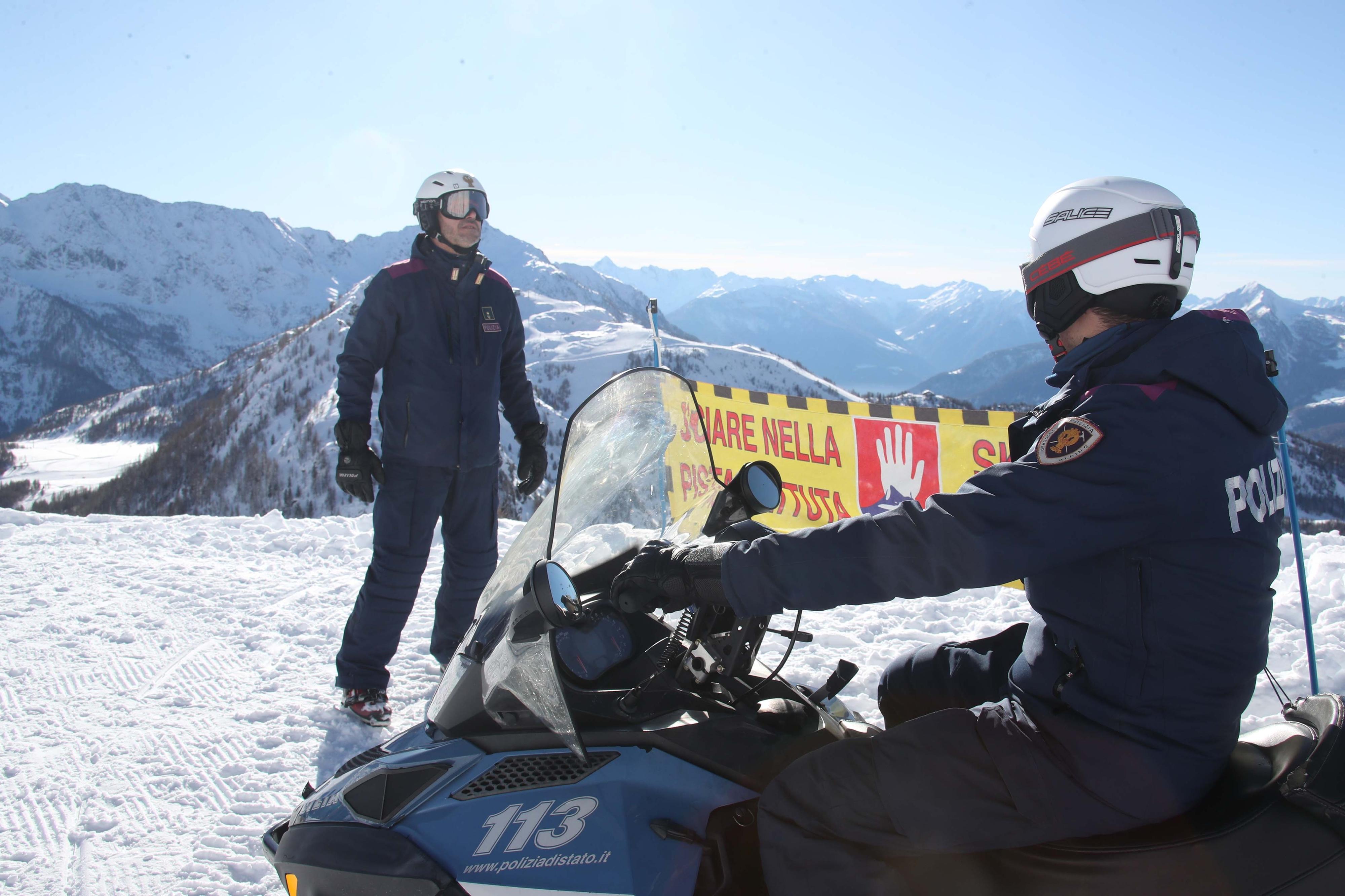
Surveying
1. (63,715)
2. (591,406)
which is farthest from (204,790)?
(591,406)

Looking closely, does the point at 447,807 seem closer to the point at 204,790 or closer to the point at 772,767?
the point at 772,767

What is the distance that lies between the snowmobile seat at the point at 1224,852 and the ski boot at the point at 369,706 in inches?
113

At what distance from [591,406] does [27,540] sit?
23.4 ft

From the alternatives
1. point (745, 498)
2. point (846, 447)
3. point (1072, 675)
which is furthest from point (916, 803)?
point (846, 447)

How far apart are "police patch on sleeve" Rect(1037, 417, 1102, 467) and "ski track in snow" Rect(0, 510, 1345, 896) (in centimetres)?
261

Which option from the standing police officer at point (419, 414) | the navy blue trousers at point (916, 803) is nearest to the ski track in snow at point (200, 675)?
the standing police officer at point (419, 414)

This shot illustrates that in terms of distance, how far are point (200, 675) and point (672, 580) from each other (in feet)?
12.5

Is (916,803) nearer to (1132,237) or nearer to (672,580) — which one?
(672,580)

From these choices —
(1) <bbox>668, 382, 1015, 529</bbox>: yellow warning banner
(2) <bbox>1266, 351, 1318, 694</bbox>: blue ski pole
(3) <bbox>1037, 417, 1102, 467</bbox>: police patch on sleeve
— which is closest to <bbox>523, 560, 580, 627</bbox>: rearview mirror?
(3) <bbox>1037, 417, 1102, 467</bbox>: police patch on sleeve

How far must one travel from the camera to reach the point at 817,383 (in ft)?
434

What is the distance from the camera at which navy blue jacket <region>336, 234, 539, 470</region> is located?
3.74 metres

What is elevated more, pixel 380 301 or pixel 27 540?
pixel 380 301

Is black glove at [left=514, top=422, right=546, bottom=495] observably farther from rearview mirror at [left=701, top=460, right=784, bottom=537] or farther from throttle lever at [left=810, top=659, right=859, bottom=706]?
throttle lever at [left=810, top=659, right=859, bottom=706]

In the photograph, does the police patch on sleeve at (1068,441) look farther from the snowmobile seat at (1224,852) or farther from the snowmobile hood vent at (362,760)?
the snowmobile hood vent at (362,760)
